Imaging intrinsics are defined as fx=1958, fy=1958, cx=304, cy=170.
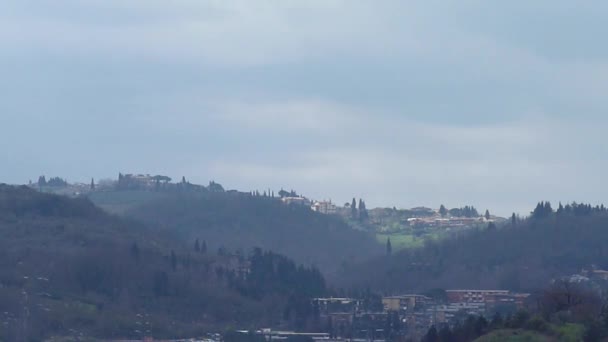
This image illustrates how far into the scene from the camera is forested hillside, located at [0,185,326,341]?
116750 mm

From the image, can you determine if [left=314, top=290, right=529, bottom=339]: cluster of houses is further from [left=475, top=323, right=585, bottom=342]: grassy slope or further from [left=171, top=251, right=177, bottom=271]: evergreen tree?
[left=475, top=323, right=585, bottom=342]: grassy slope

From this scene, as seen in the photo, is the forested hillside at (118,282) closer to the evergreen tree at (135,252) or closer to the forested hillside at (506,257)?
the evergreen tree at (135,252)

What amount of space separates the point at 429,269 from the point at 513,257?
8664mm

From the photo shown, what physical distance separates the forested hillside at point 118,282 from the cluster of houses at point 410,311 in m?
2.65

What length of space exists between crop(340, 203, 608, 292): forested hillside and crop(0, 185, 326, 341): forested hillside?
18.9 meters

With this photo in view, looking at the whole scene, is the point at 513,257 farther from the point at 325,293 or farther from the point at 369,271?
the point at 325,293

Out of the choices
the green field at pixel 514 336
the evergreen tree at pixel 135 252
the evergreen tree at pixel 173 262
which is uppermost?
the evergreen tree at pixel 135 252

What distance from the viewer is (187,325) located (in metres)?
123

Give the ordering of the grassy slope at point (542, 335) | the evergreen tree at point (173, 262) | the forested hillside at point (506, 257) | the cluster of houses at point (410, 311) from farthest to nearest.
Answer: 1. the forested hillside at point (506, 257)
2. the evergreen tree at point (173, 262)
3. the cluster of houses at point (410, 311)
4. the grassy slope at point (542, 335)

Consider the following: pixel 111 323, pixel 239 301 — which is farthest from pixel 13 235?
pixel 111 323

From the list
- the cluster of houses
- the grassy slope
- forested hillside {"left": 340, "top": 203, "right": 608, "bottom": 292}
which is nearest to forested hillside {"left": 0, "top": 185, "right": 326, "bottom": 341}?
the cluster of houses

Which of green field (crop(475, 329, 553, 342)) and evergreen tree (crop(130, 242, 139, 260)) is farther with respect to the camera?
evergreen tree (crop(130, 242, 139, 260))

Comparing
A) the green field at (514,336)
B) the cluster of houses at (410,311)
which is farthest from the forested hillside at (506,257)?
the green field at (514,336)

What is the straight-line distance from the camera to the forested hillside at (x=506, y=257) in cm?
16100
